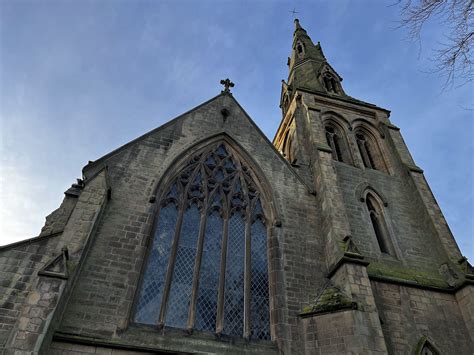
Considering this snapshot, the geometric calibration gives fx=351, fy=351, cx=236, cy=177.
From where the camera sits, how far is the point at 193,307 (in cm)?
777

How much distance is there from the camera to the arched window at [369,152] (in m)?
14.0

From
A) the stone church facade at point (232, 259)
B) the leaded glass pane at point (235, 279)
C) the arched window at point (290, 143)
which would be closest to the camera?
the stone church facade at point (232, 259)

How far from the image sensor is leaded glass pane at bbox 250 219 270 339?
788 cm

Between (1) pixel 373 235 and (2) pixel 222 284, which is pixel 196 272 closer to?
(2) pixel 222 284

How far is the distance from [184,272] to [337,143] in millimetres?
9142

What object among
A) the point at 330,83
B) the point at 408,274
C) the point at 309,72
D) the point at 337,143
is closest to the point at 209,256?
the point at 408,274

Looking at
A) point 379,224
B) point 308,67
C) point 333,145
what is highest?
point 308,67

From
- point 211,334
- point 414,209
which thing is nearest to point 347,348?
point 211,334

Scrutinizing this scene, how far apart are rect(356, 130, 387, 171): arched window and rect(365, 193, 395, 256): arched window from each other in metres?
2.15

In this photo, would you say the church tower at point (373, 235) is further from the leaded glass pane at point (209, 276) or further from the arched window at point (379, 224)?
the leaded glass pane at point (209, 276)

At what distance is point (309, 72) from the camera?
19969 mm

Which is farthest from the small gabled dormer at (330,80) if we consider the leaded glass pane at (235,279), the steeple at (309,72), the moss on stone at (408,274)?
the leaded glass pane at (235,279)

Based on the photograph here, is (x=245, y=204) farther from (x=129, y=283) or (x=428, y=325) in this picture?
(x=428, y=325)

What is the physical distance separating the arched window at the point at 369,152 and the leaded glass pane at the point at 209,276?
7.24 metres
